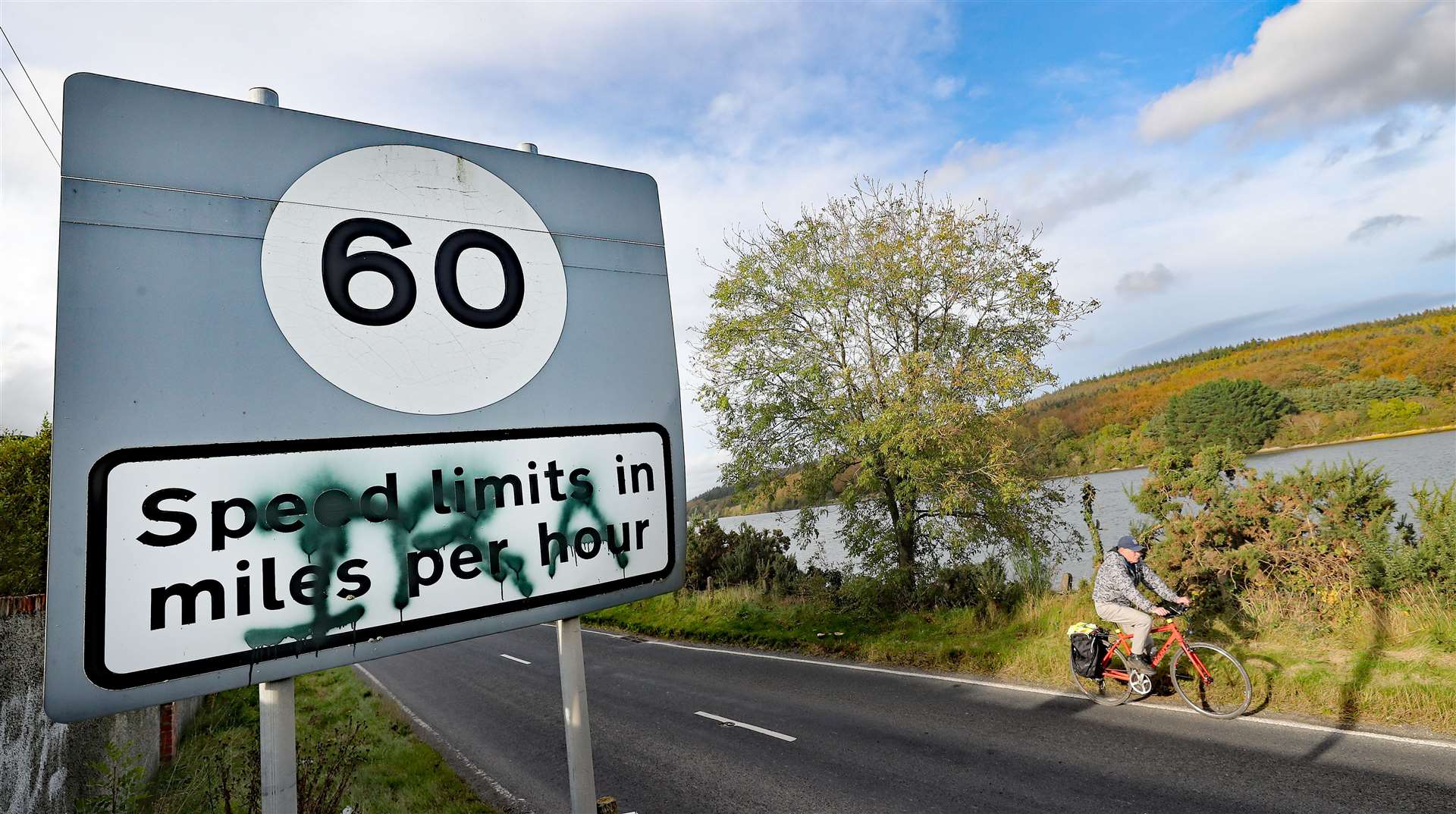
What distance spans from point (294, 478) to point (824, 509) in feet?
45.7

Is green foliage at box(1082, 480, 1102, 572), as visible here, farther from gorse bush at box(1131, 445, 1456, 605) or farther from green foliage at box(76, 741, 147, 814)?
green foliage at box(76, 741, 147, 814)

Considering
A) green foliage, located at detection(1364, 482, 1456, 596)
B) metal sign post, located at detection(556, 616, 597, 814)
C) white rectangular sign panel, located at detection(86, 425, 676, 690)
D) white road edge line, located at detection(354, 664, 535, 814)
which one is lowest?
white road edge line, located at detection(354, 664, 535, 814)

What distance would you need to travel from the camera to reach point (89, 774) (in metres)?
5.09

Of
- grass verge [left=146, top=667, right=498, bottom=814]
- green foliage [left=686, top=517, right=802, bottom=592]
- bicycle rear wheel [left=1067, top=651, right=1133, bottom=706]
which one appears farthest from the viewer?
green foliage [left=686, top=517, right=802, bottom=592]

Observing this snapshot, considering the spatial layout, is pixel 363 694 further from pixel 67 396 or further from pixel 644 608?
pixel 67 396

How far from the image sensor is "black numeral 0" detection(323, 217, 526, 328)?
1.73m

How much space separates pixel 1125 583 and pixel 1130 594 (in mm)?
124

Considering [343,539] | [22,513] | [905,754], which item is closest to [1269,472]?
[905,754]

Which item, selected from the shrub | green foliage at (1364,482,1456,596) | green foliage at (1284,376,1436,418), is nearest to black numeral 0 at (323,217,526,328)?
the shrub

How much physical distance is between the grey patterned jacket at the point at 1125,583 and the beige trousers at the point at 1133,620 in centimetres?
6

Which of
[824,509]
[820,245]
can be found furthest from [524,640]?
[820,245]

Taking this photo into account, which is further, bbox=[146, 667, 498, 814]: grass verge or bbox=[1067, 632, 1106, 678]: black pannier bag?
bbox=[1067, 632, 1106, 678]: black pannier bag

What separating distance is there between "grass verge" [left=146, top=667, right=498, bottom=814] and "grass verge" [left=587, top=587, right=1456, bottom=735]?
7.23 meters

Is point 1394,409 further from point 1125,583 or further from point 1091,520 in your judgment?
point 1125,583
